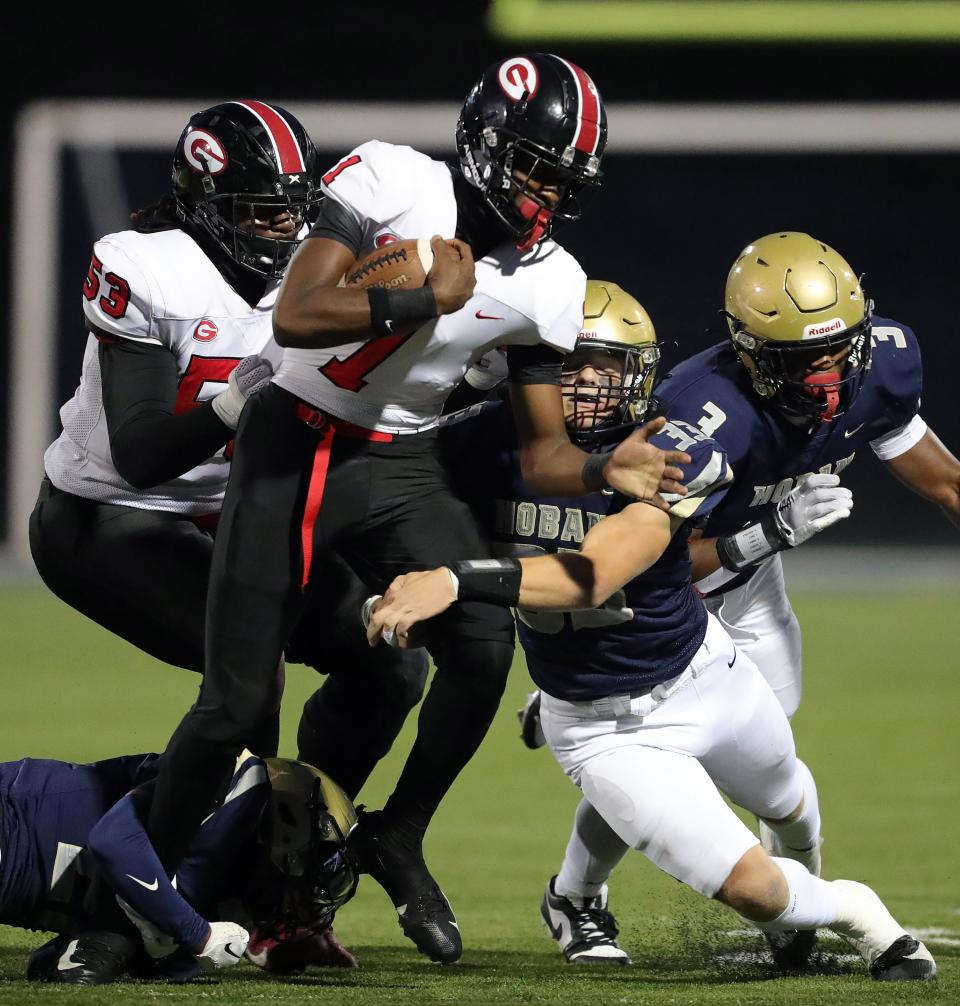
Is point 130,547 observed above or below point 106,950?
above

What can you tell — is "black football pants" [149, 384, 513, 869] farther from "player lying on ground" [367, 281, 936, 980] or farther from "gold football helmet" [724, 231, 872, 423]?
"gold football helmet" [724, 231, 872, 423]

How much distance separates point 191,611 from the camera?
3.68 m

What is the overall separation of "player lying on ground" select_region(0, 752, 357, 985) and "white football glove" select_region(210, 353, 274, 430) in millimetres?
686

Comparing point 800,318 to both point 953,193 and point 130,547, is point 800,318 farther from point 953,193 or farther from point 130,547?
point 953,193

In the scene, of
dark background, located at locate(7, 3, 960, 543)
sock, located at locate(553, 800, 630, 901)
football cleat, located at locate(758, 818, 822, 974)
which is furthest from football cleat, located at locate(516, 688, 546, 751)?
dark background, located at locate(7, 3, 960, 543)

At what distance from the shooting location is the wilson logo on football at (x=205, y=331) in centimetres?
376

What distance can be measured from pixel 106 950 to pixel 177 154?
1656 millimetres

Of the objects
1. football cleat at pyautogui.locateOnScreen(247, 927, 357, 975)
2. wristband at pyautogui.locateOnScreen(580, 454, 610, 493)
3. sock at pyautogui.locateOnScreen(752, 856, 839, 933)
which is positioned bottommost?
football cleat at pyautogui.locateOnScreen(247, 927, 357, 975)

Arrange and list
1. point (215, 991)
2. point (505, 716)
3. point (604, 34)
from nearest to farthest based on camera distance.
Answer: point (215, 991), point (505, 716), point (604, 34)

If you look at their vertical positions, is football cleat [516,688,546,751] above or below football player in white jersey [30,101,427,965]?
below

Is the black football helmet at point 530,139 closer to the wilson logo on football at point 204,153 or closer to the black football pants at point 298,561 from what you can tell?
the black football pants at point 298,561

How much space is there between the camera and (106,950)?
10.9 feet

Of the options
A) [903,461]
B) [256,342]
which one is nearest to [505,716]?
[903,461]

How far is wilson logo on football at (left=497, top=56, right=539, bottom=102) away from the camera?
11.2ft
